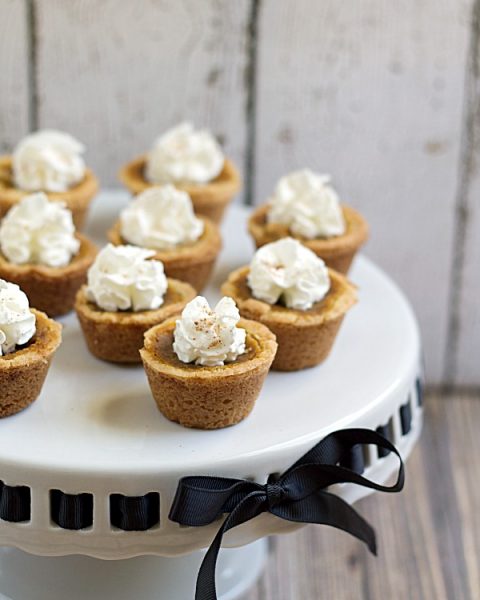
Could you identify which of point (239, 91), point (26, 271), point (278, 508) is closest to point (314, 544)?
point (278, 508)

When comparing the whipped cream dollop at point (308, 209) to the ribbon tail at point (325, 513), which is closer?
the ribbon tail at point (325, 513)

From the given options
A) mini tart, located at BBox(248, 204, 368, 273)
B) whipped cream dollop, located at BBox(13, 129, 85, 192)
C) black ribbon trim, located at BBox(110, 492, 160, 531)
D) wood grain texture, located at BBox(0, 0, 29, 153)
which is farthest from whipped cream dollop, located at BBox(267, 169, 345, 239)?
wood grain texture, located at BBox(0, 0, 29, 153)

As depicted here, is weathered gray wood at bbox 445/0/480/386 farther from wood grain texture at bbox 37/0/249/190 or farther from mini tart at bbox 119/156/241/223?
mini tart at bbox 119/156/241/223

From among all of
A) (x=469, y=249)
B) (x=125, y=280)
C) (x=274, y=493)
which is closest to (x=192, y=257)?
(x=125, y=280)

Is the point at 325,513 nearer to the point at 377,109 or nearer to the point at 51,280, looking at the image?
the point at 51,280

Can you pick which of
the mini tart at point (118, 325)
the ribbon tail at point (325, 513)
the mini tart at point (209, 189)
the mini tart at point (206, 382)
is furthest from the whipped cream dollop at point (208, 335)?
the mini tart at point (209, 189)

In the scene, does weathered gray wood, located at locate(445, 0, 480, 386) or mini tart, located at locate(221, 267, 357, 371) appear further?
weathered gray wood, located at locate(445, 0, 480, 386)

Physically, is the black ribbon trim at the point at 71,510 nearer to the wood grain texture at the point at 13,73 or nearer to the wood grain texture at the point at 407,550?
the wood grain texture at the point at 407,550

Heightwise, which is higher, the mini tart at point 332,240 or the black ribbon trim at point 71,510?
the mini tart at point 332,240
